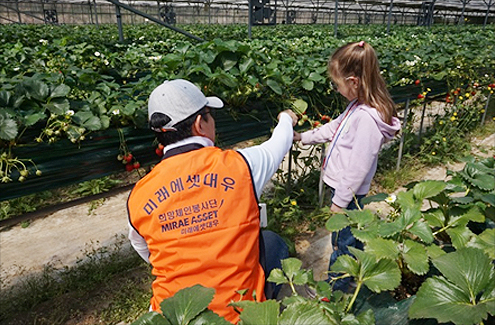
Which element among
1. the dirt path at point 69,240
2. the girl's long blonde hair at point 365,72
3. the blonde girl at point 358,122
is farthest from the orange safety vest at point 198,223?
the dirt path at point 69,240

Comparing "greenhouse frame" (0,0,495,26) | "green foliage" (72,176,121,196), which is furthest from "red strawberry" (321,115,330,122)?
"greenhouse frame" (0,0,495,26)

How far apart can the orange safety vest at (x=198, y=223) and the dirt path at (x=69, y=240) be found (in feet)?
4.78

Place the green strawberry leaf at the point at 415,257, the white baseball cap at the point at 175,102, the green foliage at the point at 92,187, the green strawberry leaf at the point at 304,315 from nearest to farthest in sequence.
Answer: the green strawberry leaf at the point at 304,315
the green strawberry leaf at the point at 415,257
the white baseball cap at the point at 175,102
the green foliage at the point at 92,187

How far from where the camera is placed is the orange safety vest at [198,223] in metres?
1.24

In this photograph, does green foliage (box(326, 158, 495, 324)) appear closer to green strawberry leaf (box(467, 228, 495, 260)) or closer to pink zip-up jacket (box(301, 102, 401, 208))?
green strawberry leaf (box(467, 228, 495, 260))

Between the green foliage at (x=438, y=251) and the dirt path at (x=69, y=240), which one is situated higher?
the green foliage at (x=438, y=251)

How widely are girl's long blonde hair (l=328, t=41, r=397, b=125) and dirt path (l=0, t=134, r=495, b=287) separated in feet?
4.07

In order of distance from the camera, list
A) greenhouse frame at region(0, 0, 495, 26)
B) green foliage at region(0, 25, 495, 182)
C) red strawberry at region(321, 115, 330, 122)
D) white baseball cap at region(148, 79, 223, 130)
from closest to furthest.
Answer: white baseball cap at region(148, 79, 223, 130), green foliage at region(0, 25, 495, 182), red strawberry at region(321, 115, 330, 122), greenhouse frame at region(0, 0, 495, 26)

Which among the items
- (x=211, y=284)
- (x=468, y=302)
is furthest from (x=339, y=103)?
(x=468, y=302)

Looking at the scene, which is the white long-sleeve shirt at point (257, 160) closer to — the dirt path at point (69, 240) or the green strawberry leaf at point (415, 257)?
the green strawberry leaf at point (415, 257)

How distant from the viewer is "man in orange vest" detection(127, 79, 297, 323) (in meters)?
1.24

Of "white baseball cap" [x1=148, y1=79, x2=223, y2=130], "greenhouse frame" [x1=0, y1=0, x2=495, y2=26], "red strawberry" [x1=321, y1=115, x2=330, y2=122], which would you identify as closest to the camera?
"white baseball cap" [x1=148, y1=79, x2=223, y2=130]

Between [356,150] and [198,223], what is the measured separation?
1072mm

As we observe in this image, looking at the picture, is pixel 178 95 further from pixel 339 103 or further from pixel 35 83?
pixel 339 103
